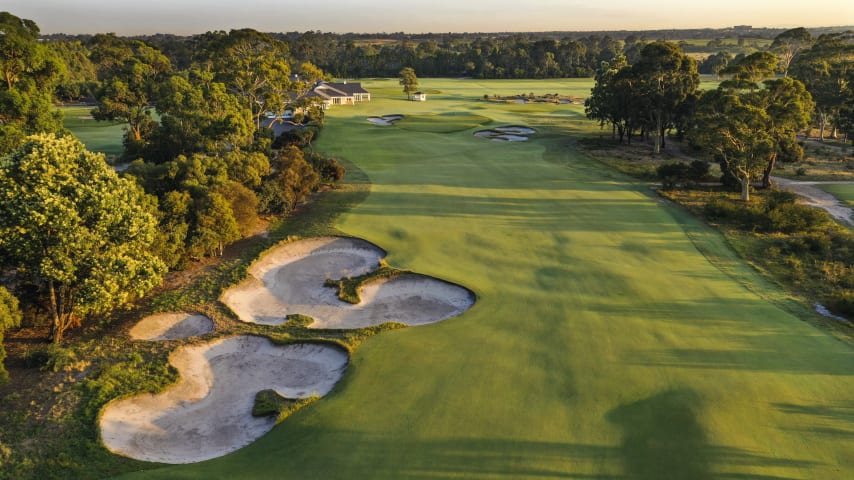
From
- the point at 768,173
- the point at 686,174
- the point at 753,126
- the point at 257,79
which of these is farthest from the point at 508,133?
the point at 753,126

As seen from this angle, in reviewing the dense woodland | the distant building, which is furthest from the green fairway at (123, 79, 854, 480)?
the distant building

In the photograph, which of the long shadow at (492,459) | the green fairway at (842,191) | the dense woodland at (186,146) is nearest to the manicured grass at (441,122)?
the dense woodland at (186,146)

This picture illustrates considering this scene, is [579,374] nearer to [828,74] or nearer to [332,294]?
[332,294]

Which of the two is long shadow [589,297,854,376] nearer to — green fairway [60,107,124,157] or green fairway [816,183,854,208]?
green fairway [816,183,854,208]

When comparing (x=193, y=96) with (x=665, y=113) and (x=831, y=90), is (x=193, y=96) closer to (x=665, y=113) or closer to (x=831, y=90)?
(x=665, y=113)

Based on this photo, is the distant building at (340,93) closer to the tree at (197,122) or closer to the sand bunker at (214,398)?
the tree at (197,122)

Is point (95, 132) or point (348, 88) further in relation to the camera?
point (348, 88)

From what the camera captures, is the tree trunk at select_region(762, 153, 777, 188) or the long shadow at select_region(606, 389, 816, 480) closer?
the long shadow at select_region(606, 389, 816, 480)
